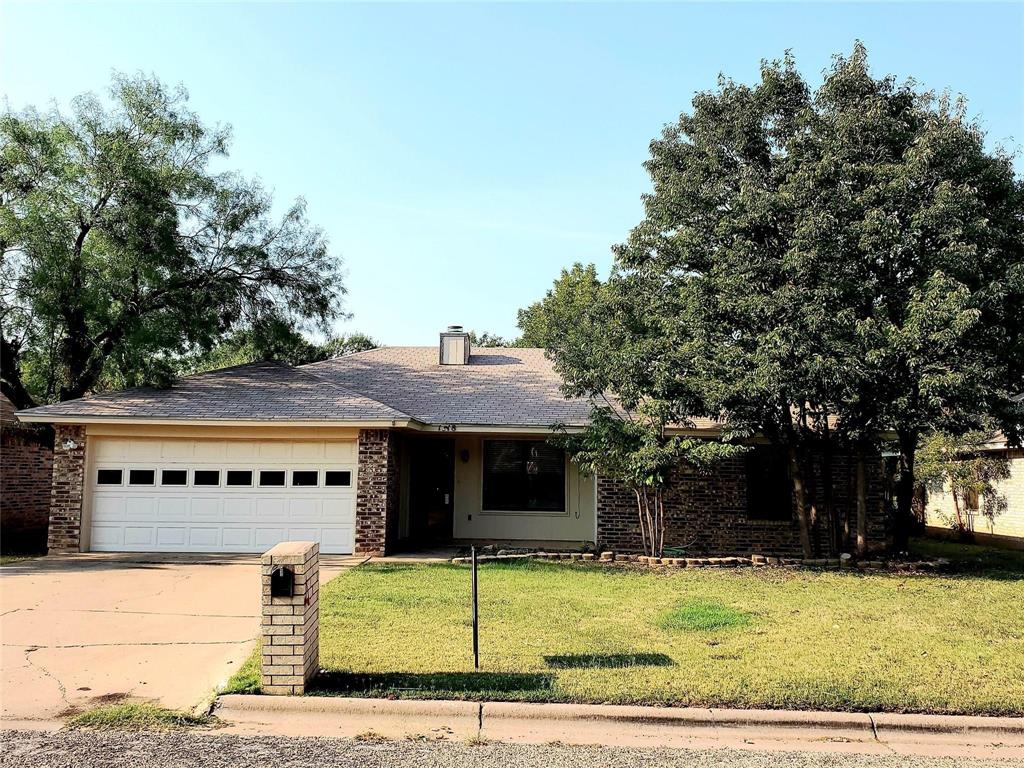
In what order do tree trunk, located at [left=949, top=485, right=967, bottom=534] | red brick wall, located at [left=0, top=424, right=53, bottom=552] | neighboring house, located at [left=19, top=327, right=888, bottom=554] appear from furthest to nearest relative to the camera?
tree trunk, located at [left=949, top=485, right=967, bottom=534]
red brick wall, located at [left=0, top=424, right=53, bottom=552]
neighboring house, located at [left=19, top=327, right=888, bottom=554]

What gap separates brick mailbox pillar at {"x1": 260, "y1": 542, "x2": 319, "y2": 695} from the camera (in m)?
5.49

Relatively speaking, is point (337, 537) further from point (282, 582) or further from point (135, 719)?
point (135, 719)

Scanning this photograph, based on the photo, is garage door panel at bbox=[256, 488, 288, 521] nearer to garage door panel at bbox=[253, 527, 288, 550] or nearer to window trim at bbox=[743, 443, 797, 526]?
garage door panel at bbox=[253, 527, 288, 550]

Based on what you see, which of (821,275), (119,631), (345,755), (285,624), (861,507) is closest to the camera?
(345,755)

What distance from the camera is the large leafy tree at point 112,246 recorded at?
46.5ft

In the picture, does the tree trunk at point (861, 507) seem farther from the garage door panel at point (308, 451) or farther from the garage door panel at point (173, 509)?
the garage door panel at point (173, 509)

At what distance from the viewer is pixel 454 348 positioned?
19.2 meters

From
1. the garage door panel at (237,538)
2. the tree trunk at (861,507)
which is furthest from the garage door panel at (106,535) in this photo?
the tree trunk at (861,507)

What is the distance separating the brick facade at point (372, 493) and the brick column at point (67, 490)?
486 centimetres

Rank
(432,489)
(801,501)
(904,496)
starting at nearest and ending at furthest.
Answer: (801,501), (904,496), (432,489)

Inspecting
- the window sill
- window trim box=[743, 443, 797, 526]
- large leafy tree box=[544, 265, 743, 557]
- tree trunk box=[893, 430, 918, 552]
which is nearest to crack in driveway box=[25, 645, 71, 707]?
large leafy tree box=[544, 265, 743, 557]

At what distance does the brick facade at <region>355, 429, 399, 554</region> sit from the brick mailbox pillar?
736 centimetres

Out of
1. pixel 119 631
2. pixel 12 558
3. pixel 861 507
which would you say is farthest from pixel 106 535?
pixel 861 507

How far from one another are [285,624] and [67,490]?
979cm
